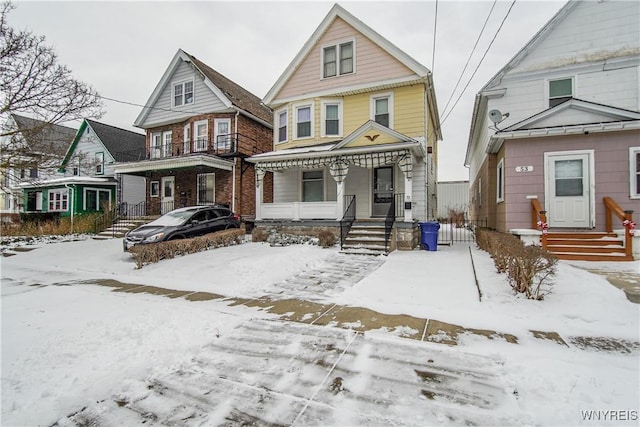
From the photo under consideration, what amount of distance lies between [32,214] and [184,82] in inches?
666

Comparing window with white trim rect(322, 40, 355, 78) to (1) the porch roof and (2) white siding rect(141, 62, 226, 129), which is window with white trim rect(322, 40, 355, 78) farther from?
(1) the porch roof

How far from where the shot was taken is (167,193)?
1964 centimetres

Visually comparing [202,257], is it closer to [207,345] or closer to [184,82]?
[207,345]

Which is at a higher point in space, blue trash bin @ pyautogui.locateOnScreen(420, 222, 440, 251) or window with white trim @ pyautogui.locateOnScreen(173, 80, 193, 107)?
window with white trim @ pyautogui.locateOnScreen(173, 80, 193, 107)

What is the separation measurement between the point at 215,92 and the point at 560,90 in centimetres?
1663

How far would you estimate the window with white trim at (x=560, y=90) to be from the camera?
11.1m

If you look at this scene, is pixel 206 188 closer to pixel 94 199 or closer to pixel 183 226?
pixel 183 226

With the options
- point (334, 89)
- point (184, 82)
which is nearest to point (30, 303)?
point (334, 89)

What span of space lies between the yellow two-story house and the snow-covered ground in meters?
5.91

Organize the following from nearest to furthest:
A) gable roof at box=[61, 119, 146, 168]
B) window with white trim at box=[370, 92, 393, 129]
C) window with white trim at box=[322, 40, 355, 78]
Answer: window with white trim at box=[370, 92, 393, 129], window with white trim at box=[322, 40, 355, 78], gable roof at box=[61, 119, 146, 168]

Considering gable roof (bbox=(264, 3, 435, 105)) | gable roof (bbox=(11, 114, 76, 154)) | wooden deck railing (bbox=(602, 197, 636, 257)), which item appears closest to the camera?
wooden deck railing (bbox=(602, 197, 636, 257))

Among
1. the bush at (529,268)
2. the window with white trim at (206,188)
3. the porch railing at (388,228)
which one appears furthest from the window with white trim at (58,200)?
the bush at (529,268)

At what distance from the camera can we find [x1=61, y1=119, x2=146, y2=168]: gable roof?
23672mm

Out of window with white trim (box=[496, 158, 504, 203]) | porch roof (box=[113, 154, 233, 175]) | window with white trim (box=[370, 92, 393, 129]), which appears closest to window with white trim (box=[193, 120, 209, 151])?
porch roof (box=[113, 154, 233, 175])
